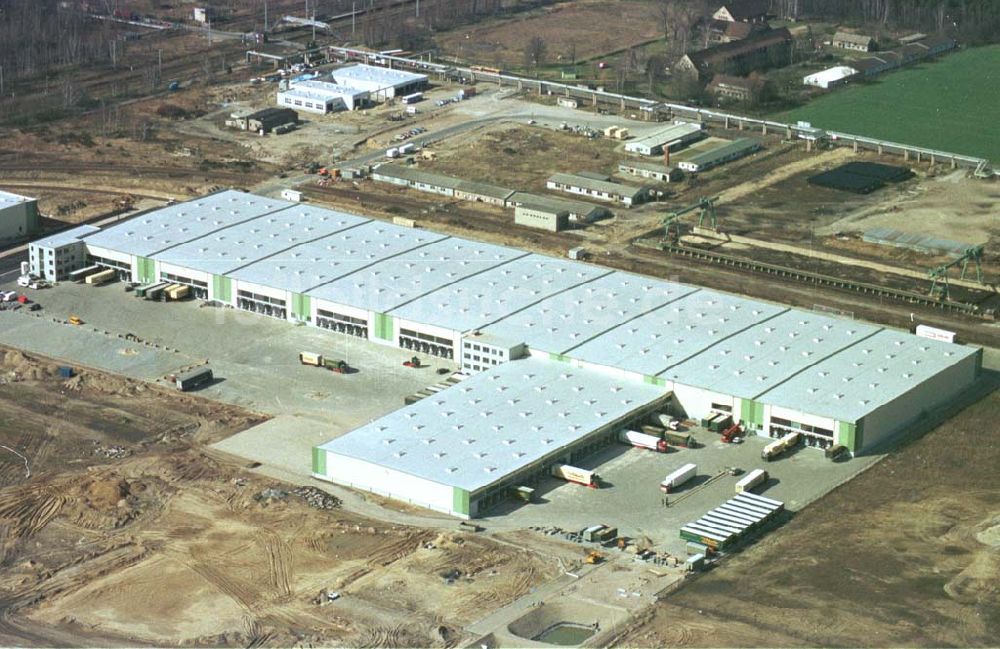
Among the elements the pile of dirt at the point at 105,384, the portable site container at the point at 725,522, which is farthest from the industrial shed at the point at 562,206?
the portable site container at the point at 725,522

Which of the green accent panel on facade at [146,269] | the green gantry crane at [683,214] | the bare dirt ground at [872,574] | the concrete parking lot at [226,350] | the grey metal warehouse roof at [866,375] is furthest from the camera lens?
the green gantry crane at [683,214]

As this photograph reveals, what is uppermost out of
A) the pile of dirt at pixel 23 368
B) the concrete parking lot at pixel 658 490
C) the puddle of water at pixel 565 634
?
the pile of dirt at pixel 23 368

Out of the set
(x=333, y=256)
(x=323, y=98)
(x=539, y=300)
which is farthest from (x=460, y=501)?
(x=323, y=98)

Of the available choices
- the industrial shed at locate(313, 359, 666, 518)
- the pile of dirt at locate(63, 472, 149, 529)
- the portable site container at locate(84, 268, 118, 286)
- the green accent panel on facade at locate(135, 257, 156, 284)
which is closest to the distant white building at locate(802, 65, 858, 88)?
the green accent panel on facade at locate(135, 257, 156, 284)

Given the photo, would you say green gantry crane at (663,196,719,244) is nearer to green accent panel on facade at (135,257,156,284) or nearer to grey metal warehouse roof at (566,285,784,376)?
grey metal warehouse roof at (566,285,784,376)

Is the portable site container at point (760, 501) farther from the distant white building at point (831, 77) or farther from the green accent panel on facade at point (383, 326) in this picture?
the distant white building at point (831, 77)

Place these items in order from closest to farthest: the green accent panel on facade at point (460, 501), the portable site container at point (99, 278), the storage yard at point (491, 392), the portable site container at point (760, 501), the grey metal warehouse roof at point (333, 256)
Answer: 1. the storage yard at point (491, 392)
2. the green accent panel on facade at point (460, 501)
3. the portable site container at point (760, 501)
4. the grey metal warehouse roof at point (333, 256)
5. the portable site container at point (99, 278)
